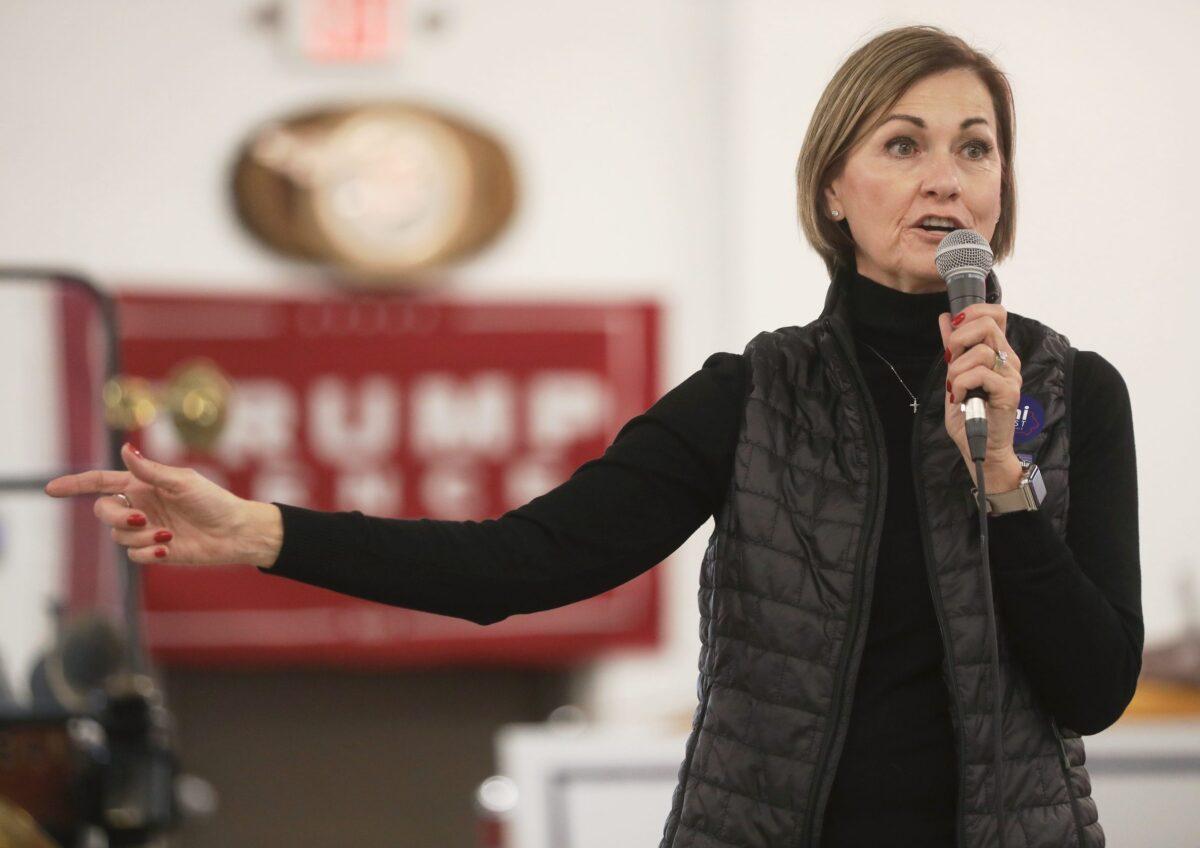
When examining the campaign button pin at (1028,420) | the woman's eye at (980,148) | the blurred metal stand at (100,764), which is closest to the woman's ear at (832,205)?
the woman's eye at (980,148)

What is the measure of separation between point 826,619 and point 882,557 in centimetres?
6

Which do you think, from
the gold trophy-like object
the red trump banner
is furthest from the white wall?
the gold trophy-like object

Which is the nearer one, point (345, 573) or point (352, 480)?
point (345, 573)

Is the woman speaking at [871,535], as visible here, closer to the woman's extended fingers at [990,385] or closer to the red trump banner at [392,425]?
the woman's extended fingers at [990,385]

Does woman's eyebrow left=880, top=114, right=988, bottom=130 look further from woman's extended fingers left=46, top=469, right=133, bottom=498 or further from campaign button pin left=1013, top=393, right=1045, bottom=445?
woman's extended fingers left=46, top=469, right=133, bottom=498

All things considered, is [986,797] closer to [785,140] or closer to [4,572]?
[785,140]

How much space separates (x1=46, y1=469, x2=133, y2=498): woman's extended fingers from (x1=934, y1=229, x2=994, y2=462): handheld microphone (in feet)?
1.87

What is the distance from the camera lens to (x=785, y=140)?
1.66 metres

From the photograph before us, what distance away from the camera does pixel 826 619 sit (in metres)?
0.97

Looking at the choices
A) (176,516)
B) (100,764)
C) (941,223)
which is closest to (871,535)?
(941,223)

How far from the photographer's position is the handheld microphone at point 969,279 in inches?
36.0

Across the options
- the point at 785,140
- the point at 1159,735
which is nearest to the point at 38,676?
the point at 785,140

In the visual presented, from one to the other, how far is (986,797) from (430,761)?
9.57 feet

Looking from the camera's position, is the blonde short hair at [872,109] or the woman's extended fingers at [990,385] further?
the blonde short hair at [872,109]
